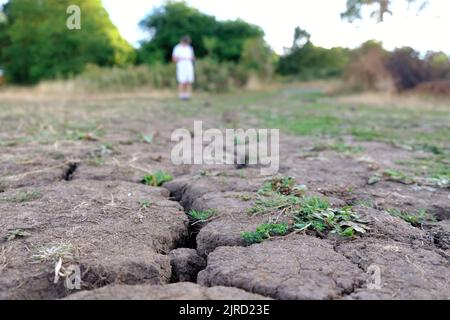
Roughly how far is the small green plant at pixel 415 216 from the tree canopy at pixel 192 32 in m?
18.5

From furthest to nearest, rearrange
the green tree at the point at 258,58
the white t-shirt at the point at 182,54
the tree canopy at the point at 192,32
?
the tree canopy at the point at 192,32 → the green tree at the point at 258,58 → the white t-shirt at the point at 182,54

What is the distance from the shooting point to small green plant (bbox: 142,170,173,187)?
9.29 ft

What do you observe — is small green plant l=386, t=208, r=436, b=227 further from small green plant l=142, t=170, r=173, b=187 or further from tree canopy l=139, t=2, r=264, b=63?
tree canopy l=139, t=2, r=264, b=63

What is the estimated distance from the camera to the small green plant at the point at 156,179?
9.29ft

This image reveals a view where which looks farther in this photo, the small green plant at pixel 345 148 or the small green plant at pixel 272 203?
the small green plant at pixel 345 148

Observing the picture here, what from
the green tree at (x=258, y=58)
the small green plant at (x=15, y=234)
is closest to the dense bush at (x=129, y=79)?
the green tree at (x=258, y=58)

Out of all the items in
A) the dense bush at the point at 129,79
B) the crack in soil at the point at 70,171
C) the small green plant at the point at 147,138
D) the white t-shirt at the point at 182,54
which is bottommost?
the crack in soil at the point at 70,171

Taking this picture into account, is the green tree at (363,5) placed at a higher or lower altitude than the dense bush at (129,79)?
higher

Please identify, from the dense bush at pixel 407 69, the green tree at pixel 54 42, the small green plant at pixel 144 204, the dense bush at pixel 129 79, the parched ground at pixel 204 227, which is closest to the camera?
the parched ground at pixel 204 227

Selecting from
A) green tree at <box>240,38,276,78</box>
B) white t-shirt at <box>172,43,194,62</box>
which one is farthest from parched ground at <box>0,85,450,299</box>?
green tree at <box>240,38,276,78</box>

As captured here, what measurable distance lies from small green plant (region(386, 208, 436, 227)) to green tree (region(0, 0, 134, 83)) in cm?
1993

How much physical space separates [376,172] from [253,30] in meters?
20.1

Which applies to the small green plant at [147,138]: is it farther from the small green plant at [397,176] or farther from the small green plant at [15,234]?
the small green plant at [15,234]
